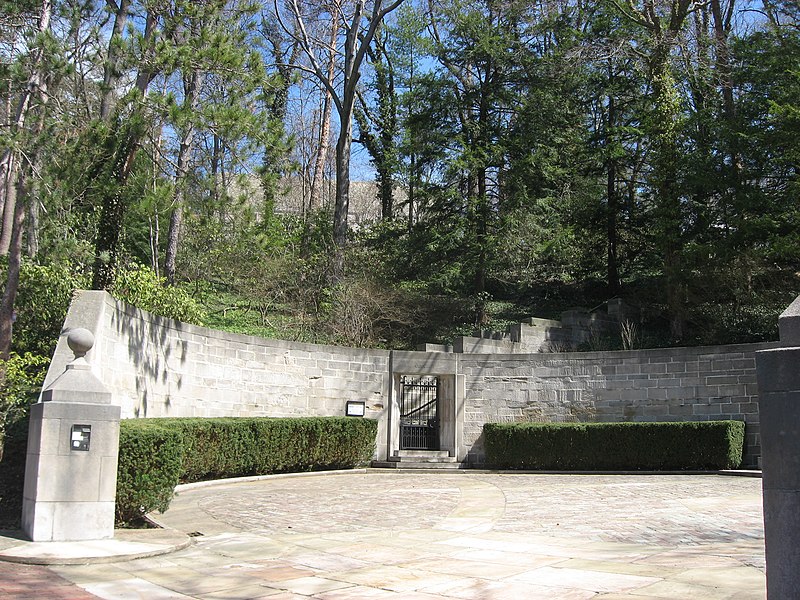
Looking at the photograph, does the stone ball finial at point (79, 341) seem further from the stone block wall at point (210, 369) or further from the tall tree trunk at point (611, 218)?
the tall tree trunk at point (611, 218)

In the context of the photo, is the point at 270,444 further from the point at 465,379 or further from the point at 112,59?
the point at 112,59

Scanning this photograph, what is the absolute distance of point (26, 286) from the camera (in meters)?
11.6

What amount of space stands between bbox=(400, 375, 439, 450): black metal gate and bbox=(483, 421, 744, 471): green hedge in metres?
2.03

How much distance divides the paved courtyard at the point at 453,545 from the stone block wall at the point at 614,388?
2963mm

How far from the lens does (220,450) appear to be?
12141 mm

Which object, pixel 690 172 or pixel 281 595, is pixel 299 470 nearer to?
pixel 281 595

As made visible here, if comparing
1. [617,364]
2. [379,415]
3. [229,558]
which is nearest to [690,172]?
[617,364]

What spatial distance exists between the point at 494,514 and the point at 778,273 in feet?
38.0

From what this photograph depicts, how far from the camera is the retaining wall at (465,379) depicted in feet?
40.4

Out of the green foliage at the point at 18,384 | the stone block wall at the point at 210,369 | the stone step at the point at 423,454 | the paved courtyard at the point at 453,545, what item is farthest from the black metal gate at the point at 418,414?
the green foliage at the point at 18,384

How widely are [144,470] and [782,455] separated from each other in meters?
6.16

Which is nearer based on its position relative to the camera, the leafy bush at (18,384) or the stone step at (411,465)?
the leafy bush at (18,384)

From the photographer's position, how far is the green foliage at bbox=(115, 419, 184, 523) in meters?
7.59

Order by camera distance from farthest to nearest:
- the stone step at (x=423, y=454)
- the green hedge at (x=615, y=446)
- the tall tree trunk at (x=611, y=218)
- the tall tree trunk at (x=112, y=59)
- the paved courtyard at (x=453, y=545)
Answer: the tall tree trunk at (x=611, y=218) → the stone step at (x=423, y=454) → the green hedge at (x=615, y=446) → the tall tree trunk at (x=112, y=59) → the paved courtyard at (x=453, y=545)
